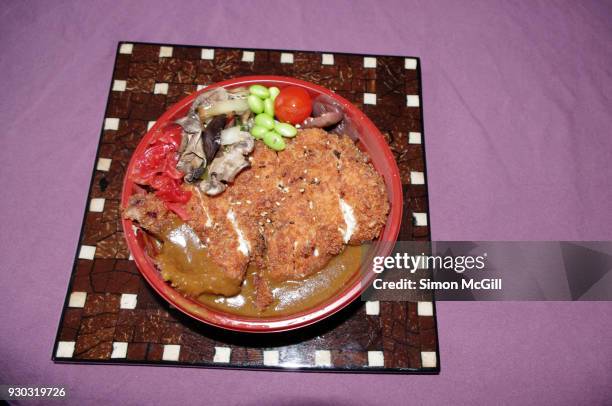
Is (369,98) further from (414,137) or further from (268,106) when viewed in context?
(268,106)

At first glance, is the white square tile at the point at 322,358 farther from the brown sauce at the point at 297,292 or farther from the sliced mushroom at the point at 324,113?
the sliced mushroom at the point at 324,113

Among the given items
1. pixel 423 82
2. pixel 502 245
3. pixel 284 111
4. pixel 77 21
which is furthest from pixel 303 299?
pixel 77 21

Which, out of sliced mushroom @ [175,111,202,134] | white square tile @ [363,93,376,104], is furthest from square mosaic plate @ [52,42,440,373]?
sliced mushroom @ [175,111,202,134]

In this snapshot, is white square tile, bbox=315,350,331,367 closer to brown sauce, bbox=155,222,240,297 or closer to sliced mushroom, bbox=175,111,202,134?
brown sauce, bbox=155,222,240,297

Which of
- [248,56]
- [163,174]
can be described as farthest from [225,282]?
[248,56]

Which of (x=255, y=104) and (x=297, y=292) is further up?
(x=255, y=104)

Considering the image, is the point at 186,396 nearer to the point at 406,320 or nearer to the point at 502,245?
the point at 406,320

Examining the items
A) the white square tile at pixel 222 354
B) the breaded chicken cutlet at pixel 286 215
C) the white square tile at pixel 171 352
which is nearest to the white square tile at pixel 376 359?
the breaded chicken cutlet at pixel 286 215
